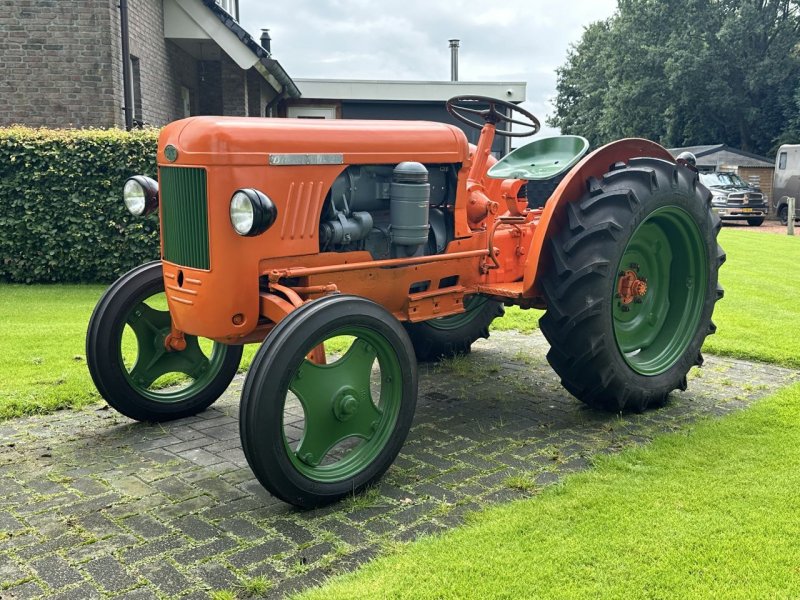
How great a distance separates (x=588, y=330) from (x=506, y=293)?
517 millimetres

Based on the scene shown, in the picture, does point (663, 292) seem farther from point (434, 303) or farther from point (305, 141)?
point (305, 141)

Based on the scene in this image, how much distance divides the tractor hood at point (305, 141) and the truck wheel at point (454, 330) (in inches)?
65.2

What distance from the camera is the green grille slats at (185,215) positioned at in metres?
3.44

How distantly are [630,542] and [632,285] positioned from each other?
2.05 meters

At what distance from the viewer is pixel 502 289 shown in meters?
4.44

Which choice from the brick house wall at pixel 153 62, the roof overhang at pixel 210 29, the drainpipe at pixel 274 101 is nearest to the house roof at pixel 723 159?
the drainpipe at pixel 274 101

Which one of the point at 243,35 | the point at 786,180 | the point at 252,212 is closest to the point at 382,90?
the point at 243,35

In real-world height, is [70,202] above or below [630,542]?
above

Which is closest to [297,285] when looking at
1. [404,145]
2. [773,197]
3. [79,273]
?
[404,145]

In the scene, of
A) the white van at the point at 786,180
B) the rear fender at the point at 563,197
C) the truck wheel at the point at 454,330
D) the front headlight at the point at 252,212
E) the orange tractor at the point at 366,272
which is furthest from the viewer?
the white van at the point at 786,180

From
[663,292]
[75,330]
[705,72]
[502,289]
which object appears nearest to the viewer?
[502,289]

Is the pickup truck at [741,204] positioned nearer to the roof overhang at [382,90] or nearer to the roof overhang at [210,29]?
the roof overhang at [382,90]

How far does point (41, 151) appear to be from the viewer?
859cm

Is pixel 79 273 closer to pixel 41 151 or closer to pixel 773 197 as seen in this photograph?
pixel 41 151
